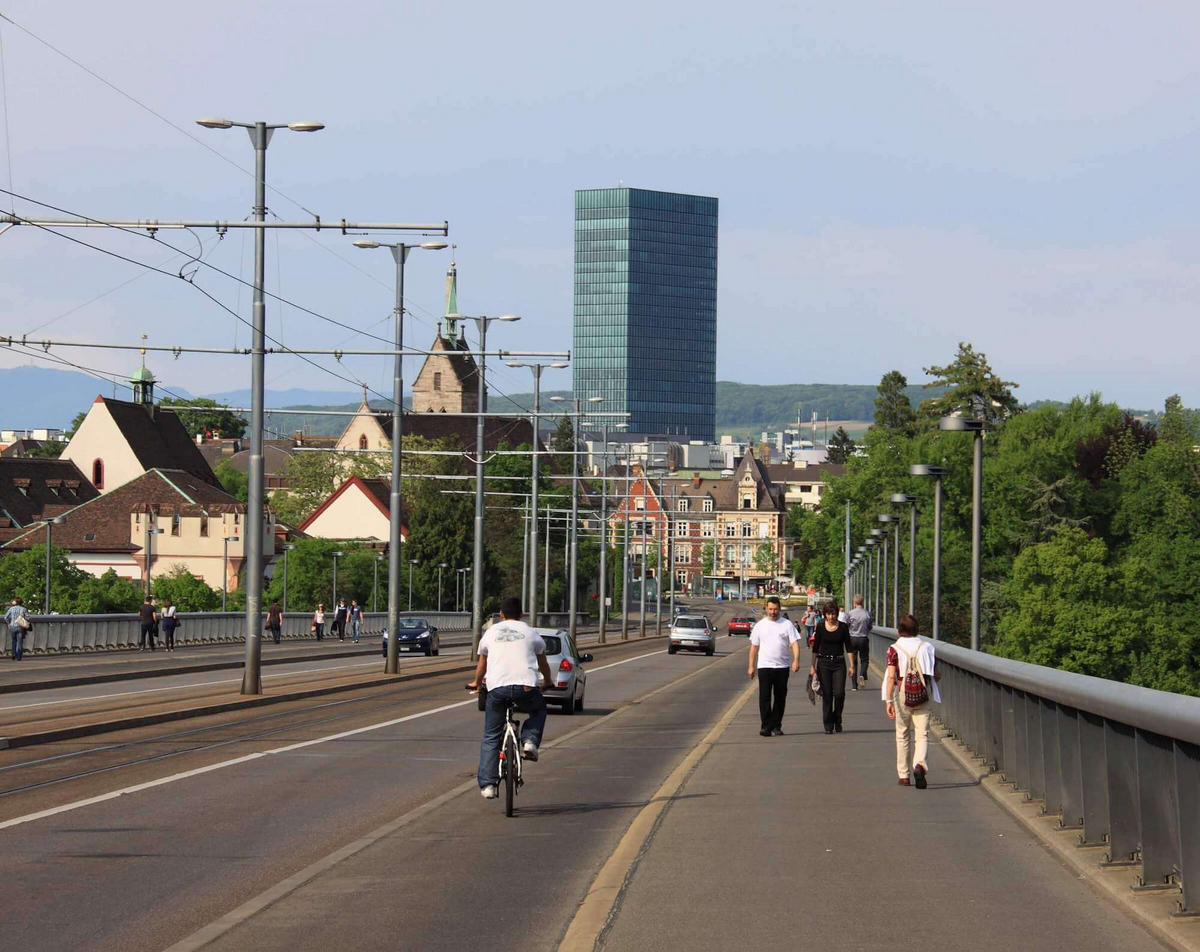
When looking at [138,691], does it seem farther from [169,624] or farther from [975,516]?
[169,624]

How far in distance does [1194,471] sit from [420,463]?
196 ft

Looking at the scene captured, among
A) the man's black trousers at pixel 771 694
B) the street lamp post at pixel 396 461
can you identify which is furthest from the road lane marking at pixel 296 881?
the street lamp post at pixel 396 461

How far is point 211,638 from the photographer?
67.5 meters

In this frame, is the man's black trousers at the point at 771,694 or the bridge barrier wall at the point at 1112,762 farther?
the man's black trousers at the point at 771,694

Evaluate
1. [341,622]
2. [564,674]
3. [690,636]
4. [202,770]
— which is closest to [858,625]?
[564,674]

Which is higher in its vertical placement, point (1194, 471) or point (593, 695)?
point (1194, 471)

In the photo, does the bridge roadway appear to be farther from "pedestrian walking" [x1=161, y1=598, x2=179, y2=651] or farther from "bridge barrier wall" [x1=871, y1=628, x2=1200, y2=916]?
"pedestrian walking" [x1=161, y1=598, x2=179, y2=651]

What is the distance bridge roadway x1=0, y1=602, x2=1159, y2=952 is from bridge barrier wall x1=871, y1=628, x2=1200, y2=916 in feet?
1.37

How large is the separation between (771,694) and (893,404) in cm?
13040

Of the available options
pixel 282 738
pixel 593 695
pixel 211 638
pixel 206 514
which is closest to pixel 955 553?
pixel 206 514

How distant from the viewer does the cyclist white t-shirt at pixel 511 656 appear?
13047 mm

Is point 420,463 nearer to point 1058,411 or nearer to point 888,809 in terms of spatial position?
point 1058,411

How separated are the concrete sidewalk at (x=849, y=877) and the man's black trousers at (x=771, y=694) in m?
5.02

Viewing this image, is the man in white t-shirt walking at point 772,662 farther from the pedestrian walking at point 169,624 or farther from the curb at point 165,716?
the pedestrian walking at point 169,624
